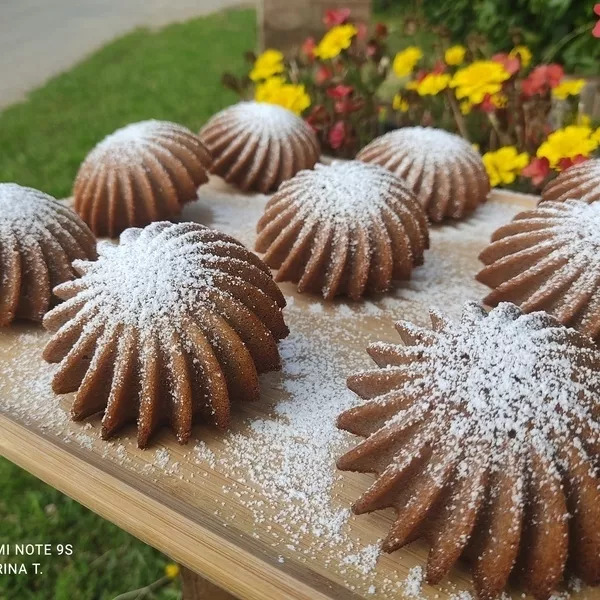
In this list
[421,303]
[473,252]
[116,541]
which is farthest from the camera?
[116,541]

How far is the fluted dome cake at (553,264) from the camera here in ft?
4.91

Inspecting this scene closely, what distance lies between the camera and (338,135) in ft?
9.00

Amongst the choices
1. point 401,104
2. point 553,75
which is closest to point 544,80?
point 553,75

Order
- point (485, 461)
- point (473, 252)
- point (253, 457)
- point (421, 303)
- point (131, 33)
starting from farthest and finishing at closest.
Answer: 1. point (131, 33)
2. point (473, 252)
3. point (421, 303)
4. point (253, 457)
5. point (485, 461)

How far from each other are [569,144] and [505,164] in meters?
0.33

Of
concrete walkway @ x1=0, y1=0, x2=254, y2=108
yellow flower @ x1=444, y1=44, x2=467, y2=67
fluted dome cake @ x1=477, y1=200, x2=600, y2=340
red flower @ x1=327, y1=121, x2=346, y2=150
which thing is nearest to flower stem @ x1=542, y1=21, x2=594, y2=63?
yellow flower @ x1=444, y1=44, x2=467, y2=67

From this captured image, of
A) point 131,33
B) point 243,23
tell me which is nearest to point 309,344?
point 131,33

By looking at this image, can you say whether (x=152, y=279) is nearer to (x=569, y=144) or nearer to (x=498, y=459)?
(x=498, y=459)

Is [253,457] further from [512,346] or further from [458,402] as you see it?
[512,346]

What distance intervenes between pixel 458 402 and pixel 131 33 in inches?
185

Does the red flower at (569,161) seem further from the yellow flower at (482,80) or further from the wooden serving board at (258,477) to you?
the wooden serving board at (258,477)

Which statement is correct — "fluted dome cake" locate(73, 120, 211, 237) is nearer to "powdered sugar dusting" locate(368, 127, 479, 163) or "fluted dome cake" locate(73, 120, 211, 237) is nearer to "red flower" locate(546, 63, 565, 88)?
"powdered sugar dusting" locate(368, 127, 479, 163)

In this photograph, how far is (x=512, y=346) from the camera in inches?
44.8

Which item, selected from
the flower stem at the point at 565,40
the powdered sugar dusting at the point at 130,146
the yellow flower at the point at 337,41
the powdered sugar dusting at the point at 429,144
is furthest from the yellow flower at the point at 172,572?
the flower stem at the point at 565,40
